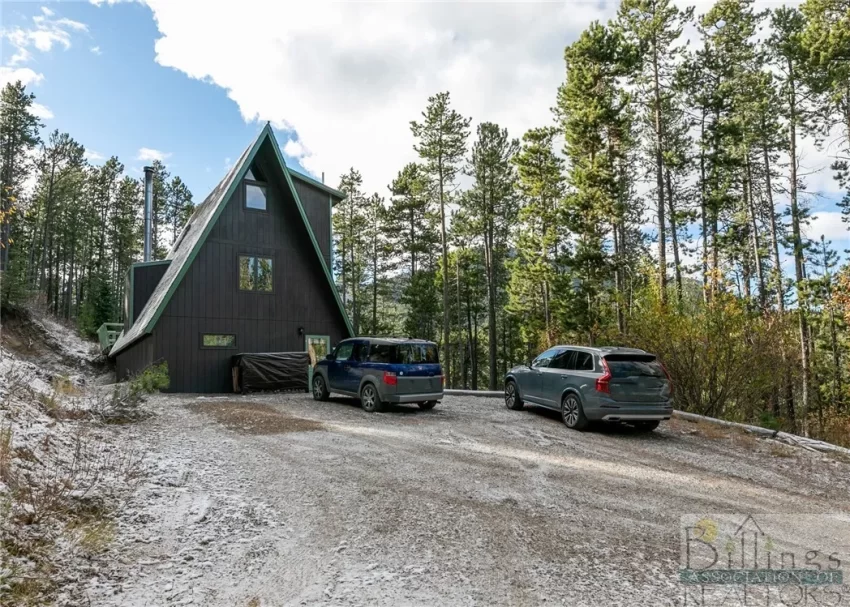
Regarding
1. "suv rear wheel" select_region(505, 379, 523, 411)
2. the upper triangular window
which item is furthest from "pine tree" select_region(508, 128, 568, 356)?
the upper triangular window

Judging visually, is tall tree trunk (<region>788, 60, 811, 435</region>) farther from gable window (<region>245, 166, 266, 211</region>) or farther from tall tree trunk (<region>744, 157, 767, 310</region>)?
gable window (<region>245, 166, 266, 211</region>)

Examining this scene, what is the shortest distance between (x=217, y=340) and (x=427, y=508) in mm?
14161

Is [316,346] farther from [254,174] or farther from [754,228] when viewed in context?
[754,228]

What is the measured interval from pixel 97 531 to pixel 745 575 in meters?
5.50

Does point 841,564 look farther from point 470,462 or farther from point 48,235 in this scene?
point 48,235

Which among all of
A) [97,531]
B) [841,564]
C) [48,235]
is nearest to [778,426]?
[841,564]

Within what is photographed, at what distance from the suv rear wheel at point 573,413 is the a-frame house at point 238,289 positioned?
10.9 meters

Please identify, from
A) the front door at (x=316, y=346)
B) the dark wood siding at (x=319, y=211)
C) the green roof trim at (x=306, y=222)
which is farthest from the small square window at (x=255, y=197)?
the front door at (x=316, y=346)

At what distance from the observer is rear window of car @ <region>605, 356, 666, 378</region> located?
9648 mm

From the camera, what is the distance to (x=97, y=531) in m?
4.21

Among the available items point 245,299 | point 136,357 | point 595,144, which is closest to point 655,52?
point 595,144

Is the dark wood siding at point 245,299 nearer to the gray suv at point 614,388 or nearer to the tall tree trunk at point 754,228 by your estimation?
the gray suv at point 614,388

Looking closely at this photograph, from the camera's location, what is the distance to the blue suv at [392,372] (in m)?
11.7

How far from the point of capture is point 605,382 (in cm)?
959
